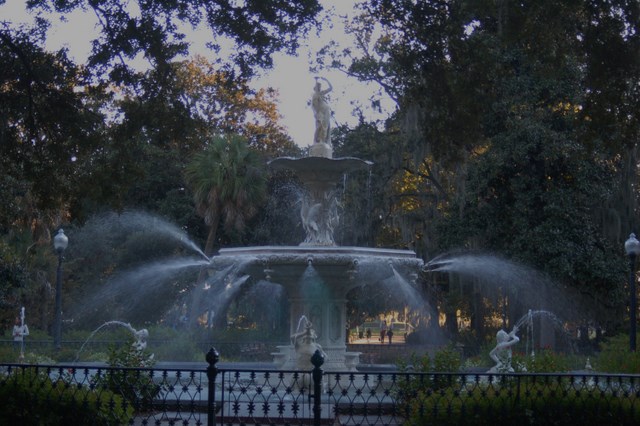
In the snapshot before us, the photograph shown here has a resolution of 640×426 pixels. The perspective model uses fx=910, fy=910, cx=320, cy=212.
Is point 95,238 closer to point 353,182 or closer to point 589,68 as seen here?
point 353,182

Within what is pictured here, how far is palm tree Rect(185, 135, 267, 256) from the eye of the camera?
34.0 m

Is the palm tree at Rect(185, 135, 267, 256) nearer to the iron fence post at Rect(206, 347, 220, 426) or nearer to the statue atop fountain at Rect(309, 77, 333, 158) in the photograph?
the statue atop fountain at Rect(309, 77, 333, 158)

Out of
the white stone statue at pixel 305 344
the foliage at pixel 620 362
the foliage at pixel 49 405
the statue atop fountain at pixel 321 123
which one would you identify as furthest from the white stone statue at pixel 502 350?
the foliage at pixel 49 405

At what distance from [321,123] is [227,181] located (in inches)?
612

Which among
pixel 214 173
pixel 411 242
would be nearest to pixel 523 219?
pixel 411 242

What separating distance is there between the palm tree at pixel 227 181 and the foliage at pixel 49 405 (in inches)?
956

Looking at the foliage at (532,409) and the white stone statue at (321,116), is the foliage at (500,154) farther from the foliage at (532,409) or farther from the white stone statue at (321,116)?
the foliage at (532,409)

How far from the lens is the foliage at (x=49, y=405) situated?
30.9 feet

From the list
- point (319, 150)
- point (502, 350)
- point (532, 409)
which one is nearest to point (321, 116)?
point (319, 150)

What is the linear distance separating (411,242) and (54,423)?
83.6 ft

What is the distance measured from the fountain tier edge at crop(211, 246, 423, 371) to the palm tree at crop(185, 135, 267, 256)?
1577cm

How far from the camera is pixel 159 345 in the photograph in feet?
91.1

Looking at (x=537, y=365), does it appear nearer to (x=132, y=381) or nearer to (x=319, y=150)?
(x=132, y=381)

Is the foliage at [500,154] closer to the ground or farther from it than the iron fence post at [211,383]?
farther from it
